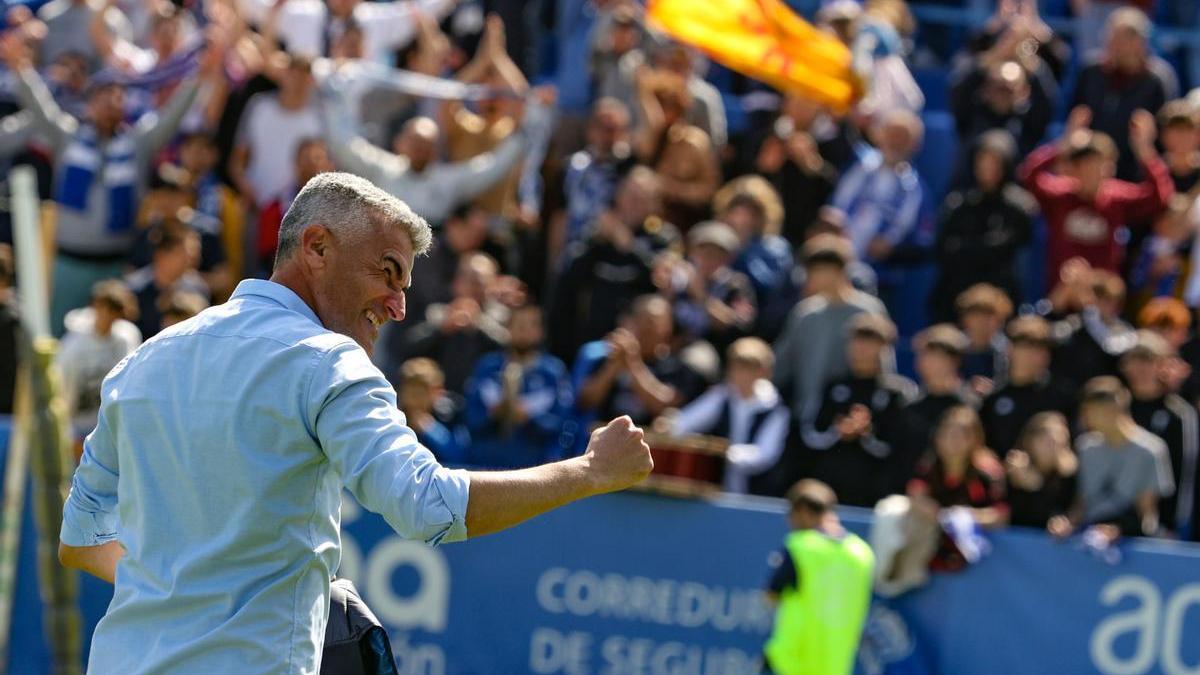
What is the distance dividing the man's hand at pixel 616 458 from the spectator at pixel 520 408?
7.03 metres

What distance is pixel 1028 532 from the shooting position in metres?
10.1

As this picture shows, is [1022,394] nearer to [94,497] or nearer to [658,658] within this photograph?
[658,658]

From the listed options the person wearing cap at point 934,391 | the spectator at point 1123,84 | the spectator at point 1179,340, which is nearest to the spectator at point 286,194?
the person wearing cap at point 934,391

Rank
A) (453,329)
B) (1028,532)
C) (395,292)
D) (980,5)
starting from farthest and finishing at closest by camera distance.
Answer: (980,5)
(453,329)
(1028,532)
(395,292)

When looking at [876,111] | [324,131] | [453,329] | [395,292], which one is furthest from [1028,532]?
[395,292]

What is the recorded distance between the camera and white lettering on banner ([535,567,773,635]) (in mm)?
10250

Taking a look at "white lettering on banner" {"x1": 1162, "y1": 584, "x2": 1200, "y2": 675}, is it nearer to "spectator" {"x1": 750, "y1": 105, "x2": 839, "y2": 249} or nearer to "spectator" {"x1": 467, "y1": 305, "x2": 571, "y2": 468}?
"spectator" {"x1": 467, "y1": 305, "x2": 571, "y2": 468}

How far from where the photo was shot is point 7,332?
36.0ft

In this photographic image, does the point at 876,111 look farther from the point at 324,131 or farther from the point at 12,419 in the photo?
the point at 12,419

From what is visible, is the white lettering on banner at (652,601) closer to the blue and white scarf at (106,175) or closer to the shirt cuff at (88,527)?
the blue and white scarf at (106,175)

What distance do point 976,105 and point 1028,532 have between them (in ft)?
12.8

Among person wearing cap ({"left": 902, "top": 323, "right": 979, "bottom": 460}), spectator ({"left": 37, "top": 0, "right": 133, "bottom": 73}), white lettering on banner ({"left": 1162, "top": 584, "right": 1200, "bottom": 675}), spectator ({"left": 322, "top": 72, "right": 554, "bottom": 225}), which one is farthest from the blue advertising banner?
spectator ({"left": 37, "top": 0, "right": 133, "bottom": 73})

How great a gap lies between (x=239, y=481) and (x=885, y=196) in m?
9.26

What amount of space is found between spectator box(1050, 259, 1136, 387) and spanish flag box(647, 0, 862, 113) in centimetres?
197
